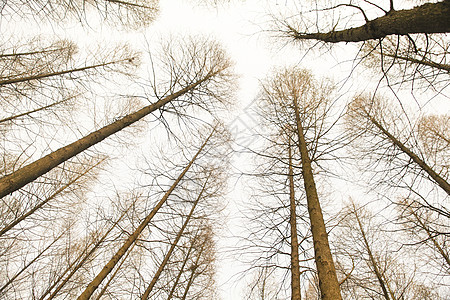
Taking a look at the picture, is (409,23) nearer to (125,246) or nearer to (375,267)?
(125,246)

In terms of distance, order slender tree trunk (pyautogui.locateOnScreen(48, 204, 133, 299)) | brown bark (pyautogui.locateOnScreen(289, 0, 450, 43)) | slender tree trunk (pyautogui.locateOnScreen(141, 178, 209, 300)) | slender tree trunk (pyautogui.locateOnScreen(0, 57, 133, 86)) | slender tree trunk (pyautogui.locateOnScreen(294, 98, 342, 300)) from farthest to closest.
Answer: slender tree trunk (pyautogui.locateOnScreen(48, 204, 133, 299)), slender tree trunk (pyautogui.locateOnScreen(0, 57, 133, 86)), slender tree trunk (pyautogui.locateOnScreen(141, 178, 209, 300)), slender tree trunk (pyautogui.locateOnScreen(294, 98, 342, 300)), brown bark (pyautogui.locateOnScreen(289, 0, 450, 43))

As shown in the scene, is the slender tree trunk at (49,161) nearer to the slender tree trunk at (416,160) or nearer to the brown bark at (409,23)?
the brown bark at (409,23)

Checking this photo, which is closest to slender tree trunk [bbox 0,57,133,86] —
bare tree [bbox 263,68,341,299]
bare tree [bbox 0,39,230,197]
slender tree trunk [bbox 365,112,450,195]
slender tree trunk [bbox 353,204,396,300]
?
bare tree [bbox 0,39,230,197]

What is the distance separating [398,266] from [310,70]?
6.25m

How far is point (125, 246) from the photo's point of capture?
12.3 feet

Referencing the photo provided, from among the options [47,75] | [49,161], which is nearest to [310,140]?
[49,161]

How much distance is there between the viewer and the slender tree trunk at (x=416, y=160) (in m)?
Result: 4.02

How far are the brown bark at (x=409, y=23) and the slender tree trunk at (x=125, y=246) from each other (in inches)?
172

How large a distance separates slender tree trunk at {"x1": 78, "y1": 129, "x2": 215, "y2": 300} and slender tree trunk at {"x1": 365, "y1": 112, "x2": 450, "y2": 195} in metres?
4.27

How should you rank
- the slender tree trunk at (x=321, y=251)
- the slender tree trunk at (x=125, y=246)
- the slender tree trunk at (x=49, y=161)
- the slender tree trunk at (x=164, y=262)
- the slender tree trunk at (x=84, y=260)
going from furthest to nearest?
1. the slender tree trunk at (x=84, y=260)
2. the slender tree trunk at (x=164, y=262)
3. the slender tree trunk at (x=125, y=246)
4. the slender tree trunk at (x=49, y=161)
5. the slender tree trunk at (x=321, y=251)

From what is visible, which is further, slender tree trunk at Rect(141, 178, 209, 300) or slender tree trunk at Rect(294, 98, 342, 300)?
slender tree trunk at Rect(141, 178, 209, 300)

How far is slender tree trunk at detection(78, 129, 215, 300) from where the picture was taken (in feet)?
10.8

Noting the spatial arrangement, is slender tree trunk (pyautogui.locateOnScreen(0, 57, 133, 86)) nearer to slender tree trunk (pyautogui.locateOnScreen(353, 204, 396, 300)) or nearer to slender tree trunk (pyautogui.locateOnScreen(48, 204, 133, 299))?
slender tree trunk (pyautogui.locateOnScreen(48, 204, 133, 299))

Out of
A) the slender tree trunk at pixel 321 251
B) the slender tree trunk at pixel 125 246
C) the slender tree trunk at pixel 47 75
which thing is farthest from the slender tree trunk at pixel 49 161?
the slender tree trunk at pixel 47 75
